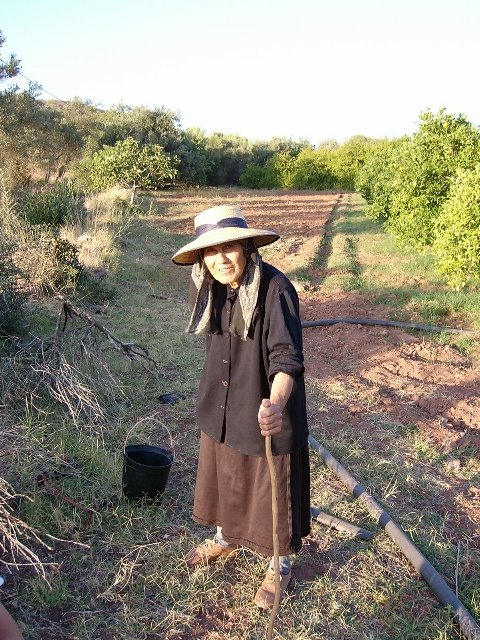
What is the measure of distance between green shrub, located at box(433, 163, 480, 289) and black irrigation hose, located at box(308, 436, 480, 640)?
4.92 meters

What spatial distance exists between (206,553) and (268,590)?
38 cm

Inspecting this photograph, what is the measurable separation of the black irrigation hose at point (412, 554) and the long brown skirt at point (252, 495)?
0.75 m

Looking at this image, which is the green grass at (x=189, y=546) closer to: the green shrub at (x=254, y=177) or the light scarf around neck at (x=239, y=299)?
the light scarf around neck at (x=239, y=299)

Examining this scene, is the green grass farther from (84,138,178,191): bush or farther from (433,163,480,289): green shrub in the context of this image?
(84,138,178,191): bush

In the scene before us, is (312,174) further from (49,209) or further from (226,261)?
(226,261)

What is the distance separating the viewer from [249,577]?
2.80 metres

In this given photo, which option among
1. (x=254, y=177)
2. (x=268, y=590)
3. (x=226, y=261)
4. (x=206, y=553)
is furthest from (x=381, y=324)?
(x=254, y=177)

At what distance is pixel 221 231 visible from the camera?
2.18 metres

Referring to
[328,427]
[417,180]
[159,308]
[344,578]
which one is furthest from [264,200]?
[344,578]

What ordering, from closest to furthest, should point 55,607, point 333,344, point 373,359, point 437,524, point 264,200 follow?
point 55,607
point 437,524
point 373,359
point 333,344
point 264,200

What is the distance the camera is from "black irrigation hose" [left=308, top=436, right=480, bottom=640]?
8.39 ft

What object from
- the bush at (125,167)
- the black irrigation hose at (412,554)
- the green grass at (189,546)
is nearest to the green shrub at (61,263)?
the green grass at (189,546)

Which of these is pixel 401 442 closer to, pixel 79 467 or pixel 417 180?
pixel 79 467

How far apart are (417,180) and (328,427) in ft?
23.2
